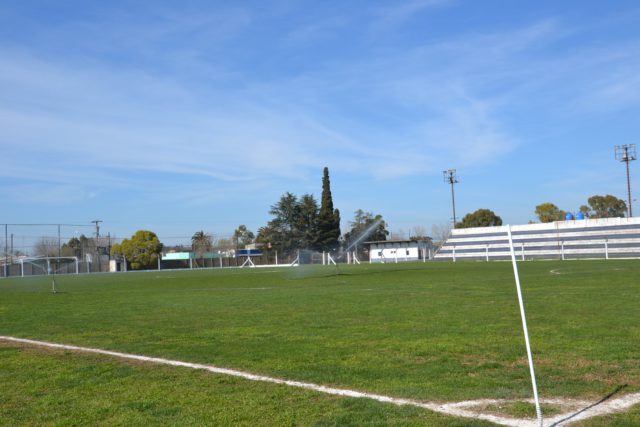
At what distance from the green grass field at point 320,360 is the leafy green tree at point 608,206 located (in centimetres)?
10754

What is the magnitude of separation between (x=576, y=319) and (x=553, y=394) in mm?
Answer: 6441

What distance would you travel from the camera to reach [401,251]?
Result: 289ft

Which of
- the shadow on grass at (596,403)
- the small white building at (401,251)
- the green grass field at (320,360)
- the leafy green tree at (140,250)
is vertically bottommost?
the shadow on grass at (596,403)

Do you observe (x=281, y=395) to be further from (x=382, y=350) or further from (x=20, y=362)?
(x=20, y=362)

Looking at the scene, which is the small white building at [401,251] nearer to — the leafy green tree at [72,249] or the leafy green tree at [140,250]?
the leafy green tree at [140,250]

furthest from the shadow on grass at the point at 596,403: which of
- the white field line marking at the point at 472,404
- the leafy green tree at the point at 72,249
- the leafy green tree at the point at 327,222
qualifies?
the leafy green tree at the point at 327,222

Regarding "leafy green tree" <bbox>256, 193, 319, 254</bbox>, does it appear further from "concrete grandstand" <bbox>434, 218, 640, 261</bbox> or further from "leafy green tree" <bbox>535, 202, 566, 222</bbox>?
"leafy green tree" <bbox>535, 202, 566, 222</bbox>

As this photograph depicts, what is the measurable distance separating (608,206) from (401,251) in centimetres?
5082

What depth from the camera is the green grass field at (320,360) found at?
6398mm

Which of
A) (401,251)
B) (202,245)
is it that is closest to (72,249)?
(202,245)

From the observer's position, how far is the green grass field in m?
6.40

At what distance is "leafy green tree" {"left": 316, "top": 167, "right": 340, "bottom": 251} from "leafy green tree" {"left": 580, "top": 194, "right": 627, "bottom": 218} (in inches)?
1994

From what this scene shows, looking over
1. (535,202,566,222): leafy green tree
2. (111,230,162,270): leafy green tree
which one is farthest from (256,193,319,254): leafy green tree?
(535,202,566,222): leafy green tree

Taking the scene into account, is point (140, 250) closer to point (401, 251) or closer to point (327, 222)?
point (327, 222)
